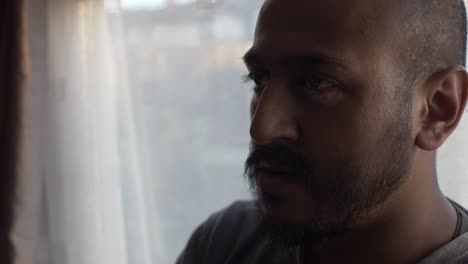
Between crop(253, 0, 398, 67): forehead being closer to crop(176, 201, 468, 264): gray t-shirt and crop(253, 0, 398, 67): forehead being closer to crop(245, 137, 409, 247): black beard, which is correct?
crop(245, 137, 409, 247): black beard

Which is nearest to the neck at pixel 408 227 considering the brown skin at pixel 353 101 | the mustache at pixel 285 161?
the brown skin at pixel 353 101

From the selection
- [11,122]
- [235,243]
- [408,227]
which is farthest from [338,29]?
[11,122]

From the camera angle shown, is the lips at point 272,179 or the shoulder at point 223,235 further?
the shoulder at point 223,235

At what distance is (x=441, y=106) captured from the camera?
2.39 ft

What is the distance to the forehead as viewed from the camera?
0.69m

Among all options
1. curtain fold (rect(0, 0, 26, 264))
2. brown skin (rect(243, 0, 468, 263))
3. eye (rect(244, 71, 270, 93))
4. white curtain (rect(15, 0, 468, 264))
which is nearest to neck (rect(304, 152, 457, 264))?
brown skin (rect(243, 0, 468, 263))

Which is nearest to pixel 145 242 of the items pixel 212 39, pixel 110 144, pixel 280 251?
pixel 110 144

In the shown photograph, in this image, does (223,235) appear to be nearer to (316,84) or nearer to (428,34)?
(316,84)

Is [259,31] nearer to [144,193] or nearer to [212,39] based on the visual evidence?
[212,39]

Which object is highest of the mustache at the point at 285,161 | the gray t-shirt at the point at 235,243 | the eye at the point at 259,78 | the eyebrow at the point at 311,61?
the eyebrow at the point at 311,61

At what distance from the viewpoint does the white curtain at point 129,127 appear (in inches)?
54.6

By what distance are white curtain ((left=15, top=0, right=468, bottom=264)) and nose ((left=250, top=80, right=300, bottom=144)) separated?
2.02 ft

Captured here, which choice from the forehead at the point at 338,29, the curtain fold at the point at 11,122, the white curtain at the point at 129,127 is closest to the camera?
the forehead at the point at 338,29

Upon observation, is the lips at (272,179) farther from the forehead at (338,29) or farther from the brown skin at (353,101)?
the forehead at (338,29)
